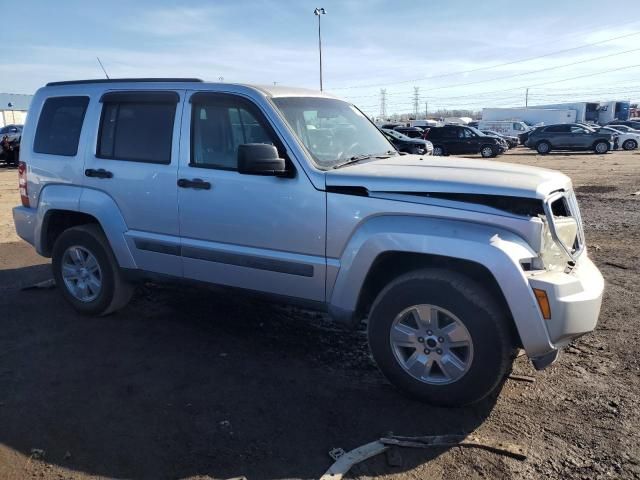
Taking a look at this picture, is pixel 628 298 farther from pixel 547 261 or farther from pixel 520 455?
pixel 520 455

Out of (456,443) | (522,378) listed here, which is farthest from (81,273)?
(522,378)

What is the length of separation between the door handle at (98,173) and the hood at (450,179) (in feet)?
6.95

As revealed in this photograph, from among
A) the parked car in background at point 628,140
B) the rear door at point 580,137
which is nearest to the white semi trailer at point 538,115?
the parked car in background at point 628,140

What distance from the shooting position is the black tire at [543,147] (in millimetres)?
31047

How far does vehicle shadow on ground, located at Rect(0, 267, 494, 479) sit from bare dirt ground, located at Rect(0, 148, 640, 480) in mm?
11

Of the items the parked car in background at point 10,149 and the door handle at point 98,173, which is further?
the parked car in background at point 10,149

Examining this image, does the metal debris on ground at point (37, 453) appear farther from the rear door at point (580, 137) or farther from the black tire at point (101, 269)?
the rear door at point (580, 137)

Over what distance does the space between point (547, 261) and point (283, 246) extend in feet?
5.78

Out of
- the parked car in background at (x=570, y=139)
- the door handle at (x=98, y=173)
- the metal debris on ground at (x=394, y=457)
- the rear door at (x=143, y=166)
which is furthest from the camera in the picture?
the parked car in background at (x=570, y=139)

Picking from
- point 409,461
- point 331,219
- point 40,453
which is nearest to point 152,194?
point 331,219

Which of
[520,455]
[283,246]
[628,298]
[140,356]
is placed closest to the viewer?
[520,455]

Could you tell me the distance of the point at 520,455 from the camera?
9.92 feet

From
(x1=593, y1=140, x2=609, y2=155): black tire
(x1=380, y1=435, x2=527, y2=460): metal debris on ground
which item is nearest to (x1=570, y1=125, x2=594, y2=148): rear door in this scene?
(x1=593, y1=140, x2=609, y2=155): black tire

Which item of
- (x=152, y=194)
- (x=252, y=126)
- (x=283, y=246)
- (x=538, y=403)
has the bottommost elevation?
(x=538, y=403)
